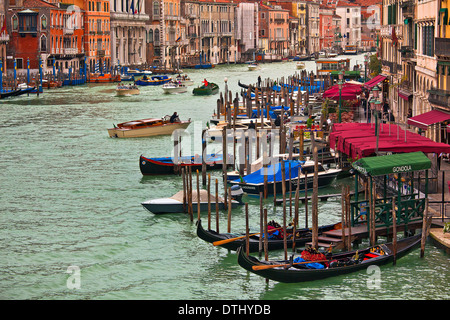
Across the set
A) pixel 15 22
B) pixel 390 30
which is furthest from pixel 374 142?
pixel 15 22

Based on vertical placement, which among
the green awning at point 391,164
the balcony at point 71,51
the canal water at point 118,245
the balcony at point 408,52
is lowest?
the canal water at point 118,245

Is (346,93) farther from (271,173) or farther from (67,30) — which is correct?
(67,30)

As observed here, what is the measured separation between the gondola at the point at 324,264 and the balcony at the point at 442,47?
8145 mm

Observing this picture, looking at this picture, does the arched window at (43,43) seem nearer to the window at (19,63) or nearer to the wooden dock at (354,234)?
the window at (19,63)

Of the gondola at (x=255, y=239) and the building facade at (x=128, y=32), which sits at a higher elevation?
the building facade at (x=128, y=32)

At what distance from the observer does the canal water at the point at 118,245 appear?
43.9ft

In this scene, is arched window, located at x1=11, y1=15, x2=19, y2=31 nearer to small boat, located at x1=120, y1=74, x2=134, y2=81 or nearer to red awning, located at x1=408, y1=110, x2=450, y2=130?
small boat, located at x1=120, y1=74, x2=134, y2=81

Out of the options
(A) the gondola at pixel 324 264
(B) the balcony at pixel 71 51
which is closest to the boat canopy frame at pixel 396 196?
(A) the gondola at pixel 324 264

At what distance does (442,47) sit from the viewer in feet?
70.6

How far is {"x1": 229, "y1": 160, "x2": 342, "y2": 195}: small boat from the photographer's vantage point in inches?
770

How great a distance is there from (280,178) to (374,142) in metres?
3.02

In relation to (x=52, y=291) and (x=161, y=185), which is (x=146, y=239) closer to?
(x=52, y=291)

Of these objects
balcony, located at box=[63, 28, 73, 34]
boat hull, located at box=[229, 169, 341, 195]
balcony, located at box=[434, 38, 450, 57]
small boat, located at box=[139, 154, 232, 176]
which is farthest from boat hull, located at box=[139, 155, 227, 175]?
balcony, located at box=[63, 28, 73, 34]

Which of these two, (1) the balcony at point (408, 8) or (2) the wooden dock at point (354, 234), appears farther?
(1) the balcony at point (408, 8)
